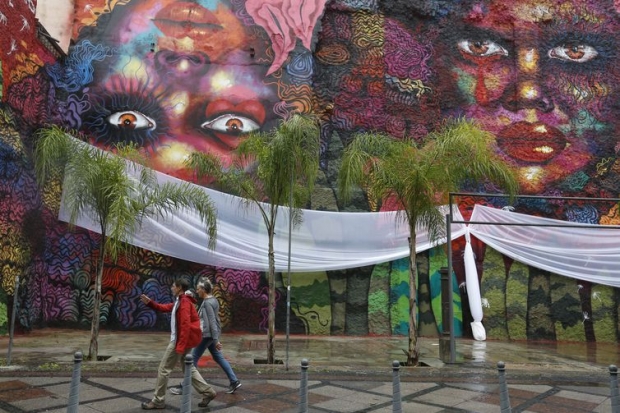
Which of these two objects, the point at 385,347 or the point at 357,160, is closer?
the point at 357,160

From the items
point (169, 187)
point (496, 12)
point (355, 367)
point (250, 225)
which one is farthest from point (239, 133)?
point (496, 12)

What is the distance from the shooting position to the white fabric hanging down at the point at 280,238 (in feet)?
37.8

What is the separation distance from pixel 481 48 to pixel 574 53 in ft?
8.82

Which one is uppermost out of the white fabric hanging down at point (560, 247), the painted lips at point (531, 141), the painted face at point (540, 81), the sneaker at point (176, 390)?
the painted face at point (540, 81)

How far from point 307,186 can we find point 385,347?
377 cm

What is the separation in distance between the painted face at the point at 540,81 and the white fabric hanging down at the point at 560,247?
1.58m

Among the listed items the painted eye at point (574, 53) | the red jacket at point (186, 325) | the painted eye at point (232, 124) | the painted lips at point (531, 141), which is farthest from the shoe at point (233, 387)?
the painted eye at point (574, 53)

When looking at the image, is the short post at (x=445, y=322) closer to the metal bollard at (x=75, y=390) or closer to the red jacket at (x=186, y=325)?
the red jacket at (x=186, y=325)

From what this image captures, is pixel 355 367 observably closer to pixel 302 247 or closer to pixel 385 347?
pixel 385 347

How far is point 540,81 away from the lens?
14.4m

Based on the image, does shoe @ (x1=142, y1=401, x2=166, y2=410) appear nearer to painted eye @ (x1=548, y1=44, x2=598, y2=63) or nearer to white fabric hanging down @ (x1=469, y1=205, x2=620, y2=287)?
white fabric hanging down @ (x1=469, y1=205, x2=620, y2=287)

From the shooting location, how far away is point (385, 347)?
10.5 m

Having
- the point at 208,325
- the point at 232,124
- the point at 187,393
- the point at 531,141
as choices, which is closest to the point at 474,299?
the point at 531,141

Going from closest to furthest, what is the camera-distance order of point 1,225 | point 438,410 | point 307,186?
point 438,410
point 307,186
point 1,225
